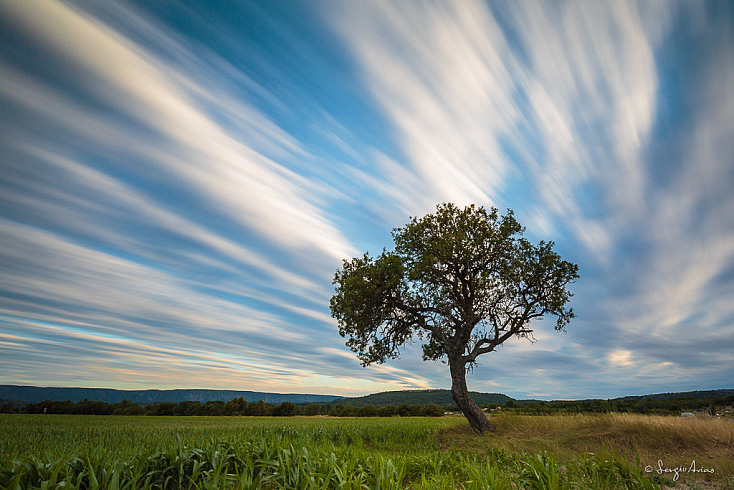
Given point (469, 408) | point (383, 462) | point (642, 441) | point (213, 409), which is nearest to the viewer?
point (383, 462)

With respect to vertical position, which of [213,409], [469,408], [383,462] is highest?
[383,462]

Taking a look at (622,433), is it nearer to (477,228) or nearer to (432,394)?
(477,228)

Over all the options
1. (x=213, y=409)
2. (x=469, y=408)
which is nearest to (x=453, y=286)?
(x=469, y=408)

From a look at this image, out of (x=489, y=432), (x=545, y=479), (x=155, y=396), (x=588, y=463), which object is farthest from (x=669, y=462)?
(x=155, y=396)

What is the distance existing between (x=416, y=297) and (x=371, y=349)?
455 cm

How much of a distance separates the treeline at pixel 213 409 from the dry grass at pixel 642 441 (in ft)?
159

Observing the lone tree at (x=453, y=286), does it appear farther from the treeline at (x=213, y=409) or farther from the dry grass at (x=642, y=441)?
the treeline at (x=213, y=409)

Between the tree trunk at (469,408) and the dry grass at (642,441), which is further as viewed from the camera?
the tree trunk at (469,408)

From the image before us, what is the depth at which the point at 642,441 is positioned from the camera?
12.5 meters

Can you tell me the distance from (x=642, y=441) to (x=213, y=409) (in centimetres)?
6338

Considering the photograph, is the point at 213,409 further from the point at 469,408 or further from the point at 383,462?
the point at 383,462

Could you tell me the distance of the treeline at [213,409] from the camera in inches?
1975

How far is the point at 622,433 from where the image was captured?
1336cm

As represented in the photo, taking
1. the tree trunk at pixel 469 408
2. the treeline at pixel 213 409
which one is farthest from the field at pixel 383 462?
the treeline at pixel 213 409
